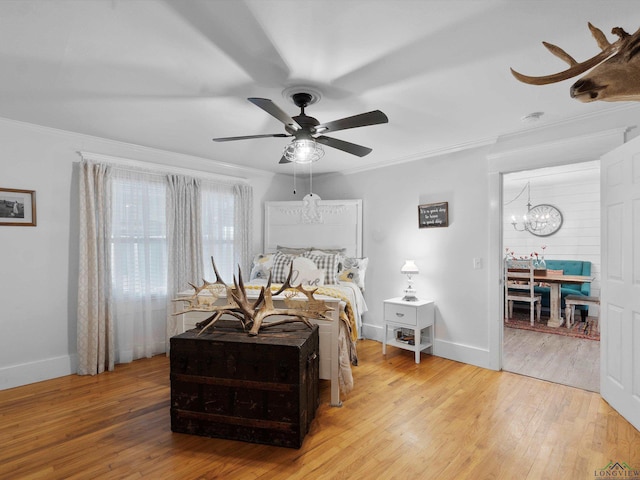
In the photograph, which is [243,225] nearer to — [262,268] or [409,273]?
[262,268]

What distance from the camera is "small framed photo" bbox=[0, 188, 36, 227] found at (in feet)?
10.0

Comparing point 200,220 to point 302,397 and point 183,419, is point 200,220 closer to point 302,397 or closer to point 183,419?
point 183,419

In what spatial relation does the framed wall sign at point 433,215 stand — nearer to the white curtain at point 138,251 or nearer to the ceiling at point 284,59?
the ceiling at point 284,59

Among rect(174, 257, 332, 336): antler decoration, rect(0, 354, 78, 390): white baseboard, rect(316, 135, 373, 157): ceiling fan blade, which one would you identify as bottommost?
rect(0, 354, 78, 390): white baseboard

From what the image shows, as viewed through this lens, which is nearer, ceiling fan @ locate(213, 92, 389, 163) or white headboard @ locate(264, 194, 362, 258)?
ceiling fan @ locate(213, 92, 389, 163)

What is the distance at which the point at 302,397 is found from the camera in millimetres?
2164

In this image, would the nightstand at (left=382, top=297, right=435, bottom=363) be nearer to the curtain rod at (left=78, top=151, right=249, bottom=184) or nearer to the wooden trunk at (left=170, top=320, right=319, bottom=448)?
the wooden trunk at (left=170, top=320, right=319, bottom=448)

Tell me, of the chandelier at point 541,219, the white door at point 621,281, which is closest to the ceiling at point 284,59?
the white door at point 621,281

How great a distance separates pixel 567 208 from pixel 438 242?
4.14m

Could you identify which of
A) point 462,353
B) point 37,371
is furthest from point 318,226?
point 37,371

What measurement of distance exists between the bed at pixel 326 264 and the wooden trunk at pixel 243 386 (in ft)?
1.32

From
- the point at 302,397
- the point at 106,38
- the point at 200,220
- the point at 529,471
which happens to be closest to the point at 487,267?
the point at 529,471

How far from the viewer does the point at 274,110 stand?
2043mm

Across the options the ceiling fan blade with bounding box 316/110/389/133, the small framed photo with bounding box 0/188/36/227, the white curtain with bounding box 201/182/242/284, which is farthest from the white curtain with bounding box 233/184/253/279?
the ceiling fan blade with bounding box 316/110/389/133
